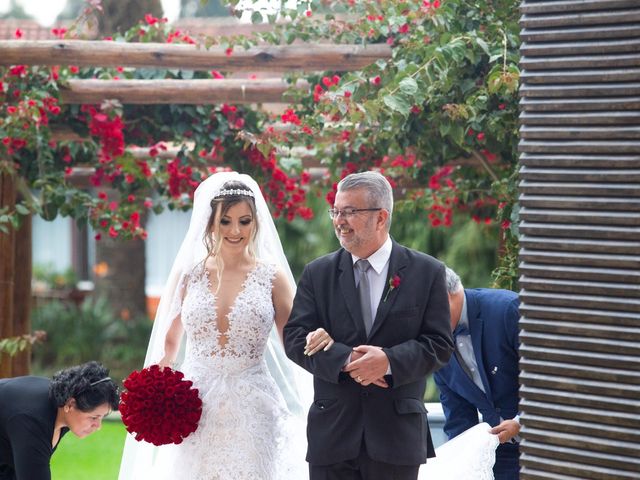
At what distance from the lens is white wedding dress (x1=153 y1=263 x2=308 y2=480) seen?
4.26 metres

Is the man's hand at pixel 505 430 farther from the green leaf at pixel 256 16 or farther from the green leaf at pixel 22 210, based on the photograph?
the green leaf at pixel 22 210

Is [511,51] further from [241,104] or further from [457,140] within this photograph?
[241,104]

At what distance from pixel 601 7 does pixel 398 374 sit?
4.47 ft

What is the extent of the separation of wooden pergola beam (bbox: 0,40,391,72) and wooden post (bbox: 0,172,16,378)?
3.16ft

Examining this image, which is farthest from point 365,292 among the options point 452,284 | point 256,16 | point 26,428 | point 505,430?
point 256,16

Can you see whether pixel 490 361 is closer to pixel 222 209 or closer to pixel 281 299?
pixel 281 299

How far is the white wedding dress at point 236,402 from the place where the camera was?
14.0 ft

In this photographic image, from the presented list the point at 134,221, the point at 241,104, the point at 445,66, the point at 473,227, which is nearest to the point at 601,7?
the point at 445,66

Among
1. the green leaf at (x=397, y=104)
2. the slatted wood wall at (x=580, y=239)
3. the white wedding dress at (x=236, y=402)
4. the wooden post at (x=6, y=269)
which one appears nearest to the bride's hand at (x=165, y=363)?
the white wedding dress at (x=236, y=402)

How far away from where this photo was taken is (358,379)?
357 centimetres

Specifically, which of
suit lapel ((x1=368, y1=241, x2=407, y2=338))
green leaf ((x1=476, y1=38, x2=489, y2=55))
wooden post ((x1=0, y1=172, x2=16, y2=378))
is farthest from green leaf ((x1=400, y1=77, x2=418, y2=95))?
wooden post ((x1=0, y1=172, x2=16, y2=378))

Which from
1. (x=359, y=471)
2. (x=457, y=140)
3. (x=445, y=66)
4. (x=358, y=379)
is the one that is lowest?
(x=359, y=471)

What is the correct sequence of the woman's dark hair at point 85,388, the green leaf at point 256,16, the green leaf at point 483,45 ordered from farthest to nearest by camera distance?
the green leaf at point 256,16, the green leaf at point 483,45, the woman's dark hair at point 85,388

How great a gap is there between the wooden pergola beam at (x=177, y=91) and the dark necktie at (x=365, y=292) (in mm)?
2551
